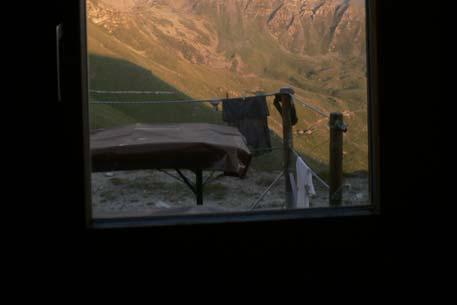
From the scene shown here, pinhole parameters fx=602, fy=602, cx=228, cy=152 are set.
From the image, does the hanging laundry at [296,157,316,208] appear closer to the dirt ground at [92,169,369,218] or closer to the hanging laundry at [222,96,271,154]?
the hanging laundry at [222,96,271,154]

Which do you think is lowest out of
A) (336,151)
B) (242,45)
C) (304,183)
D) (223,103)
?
(304,183)

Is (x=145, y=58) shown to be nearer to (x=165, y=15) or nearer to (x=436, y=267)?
(x=165, y=15)

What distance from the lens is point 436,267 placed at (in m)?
1.43

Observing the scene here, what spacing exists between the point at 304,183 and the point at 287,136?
0.69m

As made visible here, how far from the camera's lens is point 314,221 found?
1392 millimetres

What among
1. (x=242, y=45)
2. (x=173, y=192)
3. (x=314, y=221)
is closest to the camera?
(x=314, y=221)

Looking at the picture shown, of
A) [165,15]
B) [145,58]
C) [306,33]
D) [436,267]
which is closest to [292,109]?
[436,267]

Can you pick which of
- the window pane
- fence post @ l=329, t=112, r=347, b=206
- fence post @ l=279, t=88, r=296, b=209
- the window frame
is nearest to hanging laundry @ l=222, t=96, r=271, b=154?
the window pane

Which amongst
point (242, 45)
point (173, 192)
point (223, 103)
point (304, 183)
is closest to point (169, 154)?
point (304, 183)

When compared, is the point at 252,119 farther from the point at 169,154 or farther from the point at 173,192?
the point at 173,192

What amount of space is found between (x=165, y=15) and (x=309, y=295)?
68.4 ft

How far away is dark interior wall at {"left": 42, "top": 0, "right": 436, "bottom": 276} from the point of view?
1.28 meters

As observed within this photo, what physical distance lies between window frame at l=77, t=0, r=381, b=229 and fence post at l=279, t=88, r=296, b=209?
255cm

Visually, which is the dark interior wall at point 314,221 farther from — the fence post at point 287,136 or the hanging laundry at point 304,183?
the fence post at point 287,136
